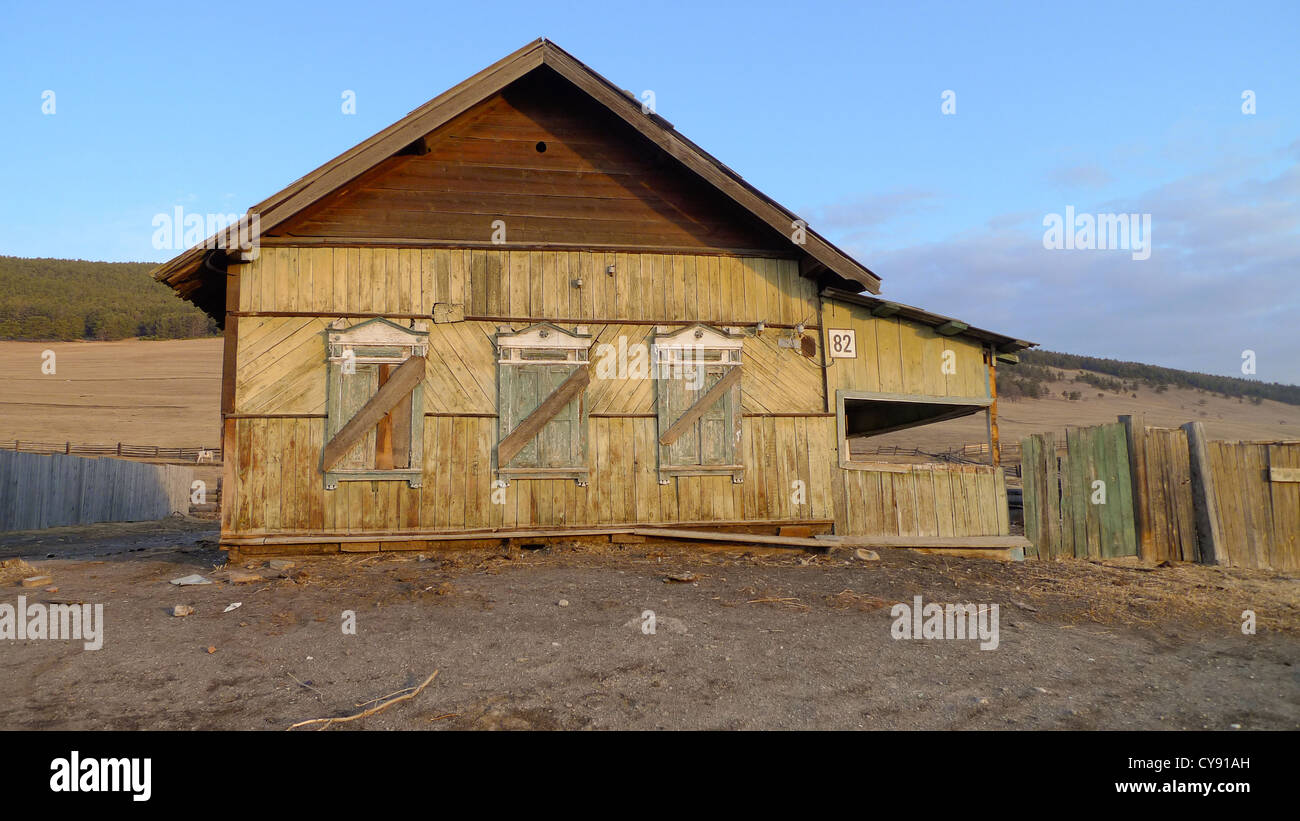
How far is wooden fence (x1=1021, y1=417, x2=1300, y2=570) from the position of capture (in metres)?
10.3

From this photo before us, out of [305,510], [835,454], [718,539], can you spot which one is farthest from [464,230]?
[835,454]

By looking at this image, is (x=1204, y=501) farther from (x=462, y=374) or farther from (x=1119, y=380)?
(x=1119, y=380)

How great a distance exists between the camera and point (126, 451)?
131 ft

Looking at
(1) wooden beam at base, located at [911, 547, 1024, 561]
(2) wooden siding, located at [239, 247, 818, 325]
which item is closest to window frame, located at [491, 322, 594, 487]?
(2) wooden siding, located at [239, 247, 818, 325]

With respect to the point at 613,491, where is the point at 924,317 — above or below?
above

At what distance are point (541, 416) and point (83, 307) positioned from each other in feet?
305

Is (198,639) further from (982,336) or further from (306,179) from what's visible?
(982,336)

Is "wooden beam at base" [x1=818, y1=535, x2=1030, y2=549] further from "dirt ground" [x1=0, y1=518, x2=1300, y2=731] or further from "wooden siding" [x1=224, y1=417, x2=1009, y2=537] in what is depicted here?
"dirt ground" [x1=0, y1=518, x2=1300, y2=731]

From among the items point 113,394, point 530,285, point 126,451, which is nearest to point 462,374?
point 530,285

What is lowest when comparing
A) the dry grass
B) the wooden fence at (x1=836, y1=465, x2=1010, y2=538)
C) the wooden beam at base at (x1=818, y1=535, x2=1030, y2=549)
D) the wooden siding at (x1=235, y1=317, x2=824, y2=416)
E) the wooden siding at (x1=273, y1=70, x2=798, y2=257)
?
the wooden beam at base at (x1=818, y1=535, x2=1030, y2=549)

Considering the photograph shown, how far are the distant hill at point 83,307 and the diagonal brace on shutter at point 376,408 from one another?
63622mm

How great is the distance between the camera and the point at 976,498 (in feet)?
35.8

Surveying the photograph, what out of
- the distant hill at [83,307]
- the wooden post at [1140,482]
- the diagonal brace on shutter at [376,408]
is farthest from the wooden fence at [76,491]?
the distant hill at [83,307]

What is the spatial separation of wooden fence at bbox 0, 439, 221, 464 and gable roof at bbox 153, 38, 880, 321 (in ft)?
111
